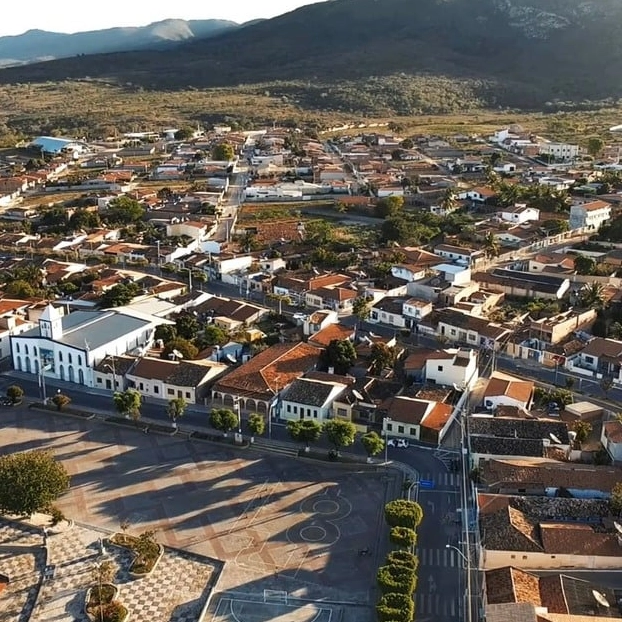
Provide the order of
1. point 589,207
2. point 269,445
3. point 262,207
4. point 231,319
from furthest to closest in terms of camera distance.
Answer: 1. point 262,207
2. point 589,207
3. point 231,319
4. point 269,445

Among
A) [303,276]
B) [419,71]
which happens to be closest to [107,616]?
[303,276]

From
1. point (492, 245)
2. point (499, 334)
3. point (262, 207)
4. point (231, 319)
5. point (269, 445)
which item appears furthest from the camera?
point (262, 207)

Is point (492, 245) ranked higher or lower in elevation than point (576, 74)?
lower

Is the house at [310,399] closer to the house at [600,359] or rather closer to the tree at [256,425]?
the tree at [256,425]

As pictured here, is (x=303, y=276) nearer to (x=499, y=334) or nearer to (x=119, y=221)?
(x=499, y=334)

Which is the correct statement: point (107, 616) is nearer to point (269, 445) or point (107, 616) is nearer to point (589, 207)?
point (269, 445)

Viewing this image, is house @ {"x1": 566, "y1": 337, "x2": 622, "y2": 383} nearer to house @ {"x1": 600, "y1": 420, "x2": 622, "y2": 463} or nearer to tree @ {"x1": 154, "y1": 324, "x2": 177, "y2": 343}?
house @ {"x1": 600, "y1": 420, "x2": 622, "y2": 463}

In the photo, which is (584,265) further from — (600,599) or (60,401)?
(60,401)

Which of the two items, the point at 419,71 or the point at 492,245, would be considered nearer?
the point at 492,245

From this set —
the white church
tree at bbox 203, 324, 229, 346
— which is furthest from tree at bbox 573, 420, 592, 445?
the white church
